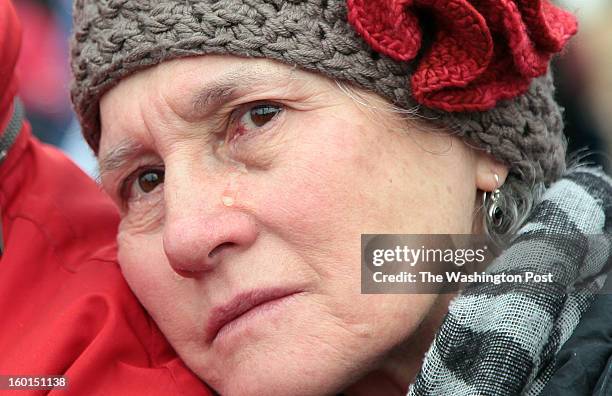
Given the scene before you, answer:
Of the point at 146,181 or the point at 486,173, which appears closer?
the point at 486,173

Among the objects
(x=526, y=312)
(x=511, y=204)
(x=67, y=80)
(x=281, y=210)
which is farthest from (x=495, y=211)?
(x=67, y=80)

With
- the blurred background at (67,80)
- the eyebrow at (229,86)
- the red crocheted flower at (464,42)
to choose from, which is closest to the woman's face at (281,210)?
the eyebrow at (229,86)

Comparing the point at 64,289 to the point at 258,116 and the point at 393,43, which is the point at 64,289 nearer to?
the point at 258,116

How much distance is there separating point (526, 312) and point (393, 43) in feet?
1.92

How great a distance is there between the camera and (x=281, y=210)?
5.34 ft

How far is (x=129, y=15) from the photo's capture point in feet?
5.90

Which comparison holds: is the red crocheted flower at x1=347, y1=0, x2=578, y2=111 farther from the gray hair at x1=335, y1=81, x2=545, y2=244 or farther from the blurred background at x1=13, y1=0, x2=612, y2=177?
the blurred background at x1=13, y1=0, x2=612, y2=177

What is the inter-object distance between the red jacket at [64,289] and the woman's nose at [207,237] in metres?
0.31

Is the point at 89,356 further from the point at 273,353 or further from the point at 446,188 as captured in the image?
the point at 446,188

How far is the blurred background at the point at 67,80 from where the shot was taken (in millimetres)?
3807

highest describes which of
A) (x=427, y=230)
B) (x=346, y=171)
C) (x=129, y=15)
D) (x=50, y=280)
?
(x=129, y=15)

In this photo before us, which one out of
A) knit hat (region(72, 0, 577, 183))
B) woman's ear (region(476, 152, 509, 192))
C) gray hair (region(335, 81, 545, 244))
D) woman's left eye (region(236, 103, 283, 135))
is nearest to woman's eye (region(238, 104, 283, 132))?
woman's left eye (region(236, 103, 283, 135))

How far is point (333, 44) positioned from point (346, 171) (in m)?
0.26

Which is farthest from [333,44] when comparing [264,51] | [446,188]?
[446,188]
